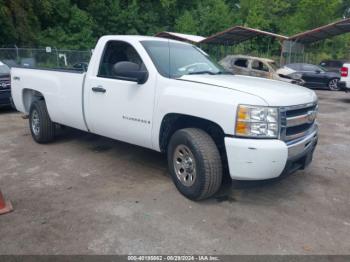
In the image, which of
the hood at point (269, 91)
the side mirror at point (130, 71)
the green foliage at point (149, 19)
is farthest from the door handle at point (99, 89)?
the green foliage at point (149, 19)

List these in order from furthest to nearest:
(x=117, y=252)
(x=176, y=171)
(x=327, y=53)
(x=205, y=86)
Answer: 1. (x=327, y=53)
2. (x=176, y=171)
3. (x=205, y=86)
4. (x=117, y=252)

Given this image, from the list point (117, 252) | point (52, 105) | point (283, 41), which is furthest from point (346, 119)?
point (283, 41)

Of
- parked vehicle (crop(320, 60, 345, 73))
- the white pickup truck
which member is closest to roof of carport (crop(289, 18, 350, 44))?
parked vehicle (crop(320, 60, 345, 73))

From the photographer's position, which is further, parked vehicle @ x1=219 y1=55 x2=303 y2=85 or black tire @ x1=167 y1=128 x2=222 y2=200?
parked vehicle @ x1=219 y1=55 x2=303 y2=85

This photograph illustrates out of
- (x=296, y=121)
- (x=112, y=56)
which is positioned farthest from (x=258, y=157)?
(x=112, y=56)

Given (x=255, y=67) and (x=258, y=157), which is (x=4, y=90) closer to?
(x=258, y=157)

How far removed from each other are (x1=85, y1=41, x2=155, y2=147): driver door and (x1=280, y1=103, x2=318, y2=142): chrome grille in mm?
1586

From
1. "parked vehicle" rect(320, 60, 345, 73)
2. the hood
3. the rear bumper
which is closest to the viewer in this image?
the hood

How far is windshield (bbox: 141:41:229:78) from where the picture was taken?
4.48 metres

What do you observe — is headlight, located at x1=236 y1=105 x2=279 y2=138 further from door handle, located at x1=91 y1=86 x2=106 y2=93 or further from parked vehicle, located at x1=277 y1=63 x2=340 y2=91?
parked vehicle, located at x1=277 y1=63 x2=340 y2=91

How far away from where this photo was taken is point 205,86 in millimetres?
3922

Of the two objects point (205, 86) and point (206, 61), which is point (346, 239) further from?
point (206, 61)

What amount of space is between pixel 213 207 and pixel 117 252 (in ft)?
4.23

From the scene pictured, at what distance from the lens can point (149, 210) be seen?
3.86 m
